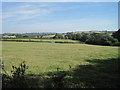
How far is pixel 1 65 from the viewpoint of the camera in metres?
3.11

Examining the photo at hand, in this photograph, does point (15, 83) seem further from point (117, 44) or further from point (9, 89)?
point (117, 44)

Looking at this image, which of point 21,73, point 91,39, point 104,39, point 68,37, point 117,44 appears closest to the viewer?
point 21,73

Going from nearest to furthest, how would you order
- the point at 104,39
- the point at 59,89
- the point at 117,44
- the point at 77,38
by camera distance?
1. the point at 59,89
2. the point at 117,44
3. the point at 104,39
4. the point at 77,38

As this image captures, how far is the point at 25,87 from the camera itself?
2.89 m

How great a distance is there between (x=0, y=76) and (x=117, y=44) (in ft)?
165

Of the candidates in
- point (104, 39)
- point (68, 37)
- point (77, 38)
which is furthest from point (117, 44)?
point (68, 37)

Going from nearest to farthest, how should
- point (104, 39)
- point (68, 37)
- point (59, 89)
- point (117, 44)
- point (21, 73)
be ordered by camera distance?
point (59, 89) → point (21, 73) → point (117, 44) → point (104, 39) → point (68, 37)

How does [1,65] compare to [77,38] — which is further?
[77,38]

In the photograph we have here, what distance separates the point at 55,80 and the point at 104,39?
55.7 metres

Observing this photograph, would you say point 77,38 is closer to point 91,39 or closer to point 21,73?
point 91,39

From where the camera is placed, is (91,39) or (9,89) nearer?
(9,89)

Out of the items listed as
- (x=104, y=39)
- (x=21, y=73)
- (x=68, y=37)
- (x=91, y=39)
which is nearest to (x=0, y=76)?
(x=21, y=73)

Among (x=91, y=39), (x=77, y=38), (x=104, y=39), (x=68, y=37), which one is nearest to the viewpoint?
(x=104, y=39)

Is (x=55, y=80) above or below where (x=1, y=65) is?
below
